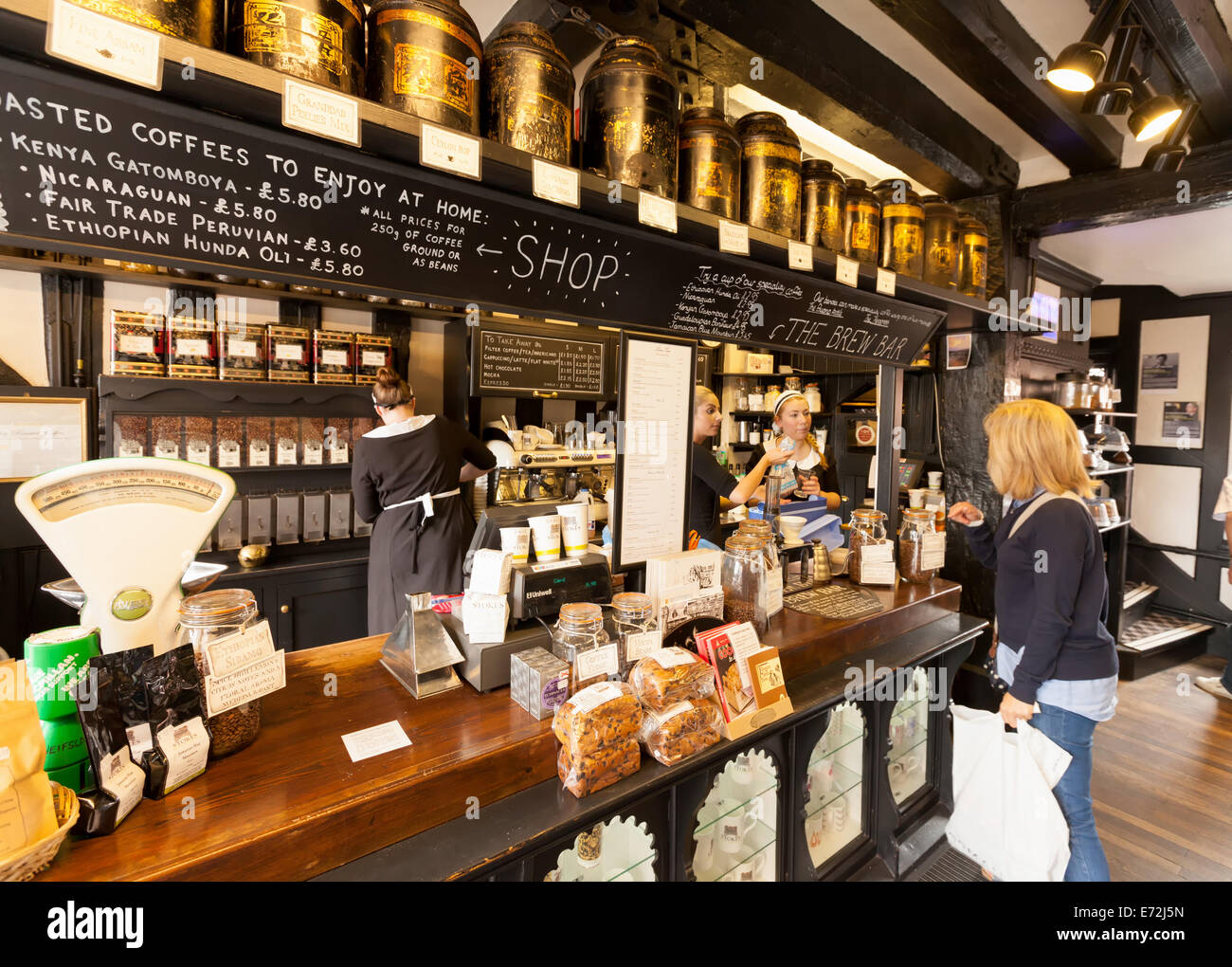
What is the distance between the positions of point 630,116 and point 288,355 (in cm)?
260

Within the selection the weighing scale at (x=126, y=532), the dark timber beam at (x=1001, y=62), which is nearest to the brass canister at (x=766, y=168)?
the dark timber beam at (x=1001, y=62)

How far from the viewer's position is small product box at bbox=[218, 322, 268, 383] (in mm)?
3145

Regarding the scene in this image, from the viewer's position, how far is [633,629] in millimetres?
1444

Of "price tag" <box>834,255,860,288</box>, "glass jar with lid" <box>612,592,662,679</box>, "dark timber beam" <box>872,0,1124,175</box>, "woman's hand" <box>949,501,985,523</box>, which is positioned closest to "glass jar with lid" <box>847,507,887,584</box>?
"woman's hand" <box>949,501,985,523</box>

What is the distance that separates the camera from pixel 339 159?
3.70ft

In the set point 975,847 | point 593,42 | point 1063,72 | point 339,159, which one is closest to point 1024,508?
point 975,847

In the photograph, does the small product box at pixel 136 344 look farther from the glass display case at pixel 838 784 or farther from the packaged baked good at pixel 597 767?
the glass display case at pixel 838 784

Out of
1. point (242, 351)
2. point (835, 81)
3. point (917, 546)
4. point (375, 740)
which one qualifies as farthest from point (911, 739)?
point (242, 351)

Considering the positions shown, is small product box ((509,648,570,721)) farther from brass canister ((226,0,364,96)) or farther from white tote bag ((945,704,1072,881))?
white tote bag ((945,704,1072,881))

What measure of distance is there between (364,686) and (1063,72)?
2754mm

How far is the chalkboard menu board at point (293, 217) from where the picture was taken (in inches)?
36.7

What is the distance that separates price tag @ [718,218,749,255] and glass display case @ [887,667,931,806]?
5.85 ft

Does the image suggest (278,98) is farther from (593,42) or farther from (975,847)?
(975,847)

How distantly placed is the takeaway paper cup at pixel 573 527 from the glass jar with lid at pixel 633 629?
0.18 metres
